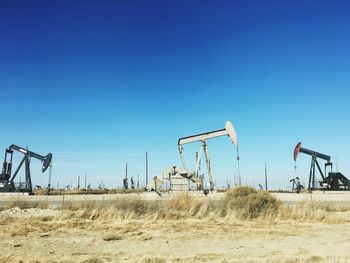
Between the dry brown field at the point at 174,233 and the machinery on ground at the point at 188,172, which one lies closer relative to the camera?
the dry brown field at the point at 174,233

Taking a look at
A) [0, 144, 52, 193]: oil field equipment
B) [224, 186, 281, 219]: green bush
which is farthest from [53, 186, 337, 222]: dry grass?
[0, 144, 52, 193]: oil field equipment

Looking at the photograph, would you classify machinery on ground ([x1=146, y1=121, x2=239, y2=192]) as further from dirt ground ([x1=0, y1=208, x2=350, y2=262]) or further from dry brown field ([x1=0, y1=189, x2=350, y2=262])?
dirt ground ([x1=0, y1=208, x2=350, y2=262])

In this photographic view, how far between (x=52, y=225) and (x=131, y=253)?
568cm

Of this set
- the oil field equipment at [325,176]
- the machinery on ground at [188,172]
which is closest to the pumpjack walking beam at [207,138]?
the machinery on ground at [188,172]

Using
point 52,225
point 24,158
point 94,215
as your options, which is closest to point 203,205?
point 94,215

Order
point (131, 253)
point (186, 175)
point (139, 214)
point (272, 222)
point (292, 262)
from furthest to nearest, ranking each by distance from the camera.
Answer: point (186, 175) < point (139, 214) < point (272, 222) < point (131, 253) < point (292, 262)

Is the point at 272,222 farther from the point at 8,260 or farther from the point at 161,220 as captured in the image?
the point at 8,260

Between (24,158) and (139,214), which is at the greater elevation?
(24,158)

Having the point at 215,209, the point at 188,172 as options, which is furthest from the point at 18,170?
the point at 215,209

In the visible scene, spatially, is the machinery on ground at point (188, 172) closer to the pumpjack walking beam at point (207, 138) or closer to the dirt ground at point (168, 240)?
the pumpjack walking beam at point (207, 138)

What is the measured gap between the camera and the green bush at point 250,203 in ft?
52.7

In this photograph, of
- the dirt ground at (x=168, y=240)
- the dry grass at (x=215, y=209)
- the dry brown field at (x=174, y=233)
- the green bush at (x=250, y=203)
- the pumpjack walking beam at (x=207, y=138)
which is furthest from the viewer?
the pumpjack walking beam at (x=207, y=138)

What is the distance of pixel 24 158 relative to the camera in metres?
44.0

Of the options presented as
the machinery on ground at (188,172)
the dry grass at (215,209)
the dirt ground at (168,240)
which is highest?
the machinery on ground at (188,172)
